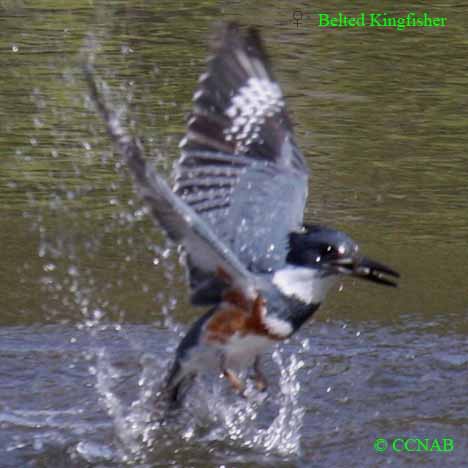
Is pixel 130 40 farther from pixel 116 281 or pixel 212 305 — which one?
pixel 212 305

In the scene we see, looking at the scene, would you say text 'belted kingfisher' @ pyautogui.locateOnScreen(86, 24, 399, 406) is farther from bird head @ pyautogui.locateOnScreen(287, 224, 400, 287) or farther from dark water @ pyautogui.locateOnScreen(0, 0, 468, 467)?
dark water @ pyautogui.locateOnScreen(0, 0, 468, 467)

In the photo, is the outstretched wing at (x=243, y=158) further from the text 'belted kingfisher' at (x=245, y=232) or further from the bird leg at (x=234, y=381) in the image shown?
the bird leg at (x=234, y=381)

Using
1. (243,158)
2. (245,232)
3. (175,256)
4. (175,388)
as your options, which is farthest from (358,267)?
(175,256)

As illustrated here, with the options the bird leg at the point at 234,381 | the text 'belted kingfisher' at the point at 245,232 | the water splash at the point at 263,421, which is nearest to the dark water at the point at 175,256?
the water splash at the point at 263,421

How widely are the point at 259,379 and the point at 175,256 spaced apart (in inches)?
65.1

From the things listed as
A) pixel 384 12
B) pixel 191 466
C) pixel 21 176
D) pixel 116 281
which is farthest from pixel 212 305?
pixel 384 12

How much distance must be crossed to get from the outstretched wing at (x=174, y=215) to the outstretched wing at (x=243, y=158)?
256 millimetres

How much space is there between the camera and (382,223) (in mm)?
6922

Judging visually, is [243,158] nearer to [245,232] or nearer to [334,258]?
[245,232]

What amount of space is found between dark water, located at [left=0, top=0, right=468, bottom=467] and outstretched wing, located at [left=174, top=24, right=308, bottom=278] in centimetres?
63

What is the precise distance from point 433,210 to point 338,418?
2.32 m

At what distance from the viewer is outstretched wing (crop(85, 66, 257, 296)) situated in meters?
3.86

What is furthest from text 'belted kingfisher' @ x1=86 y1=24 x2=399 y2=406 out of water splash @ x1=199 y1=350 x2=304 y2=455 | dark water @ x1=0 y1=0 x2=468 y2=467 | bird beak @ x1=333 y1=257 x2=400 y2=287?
dark water @ x1=0 y1=0 x2=468 y2=467

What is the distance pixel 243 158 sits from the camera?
5105 millimetres
